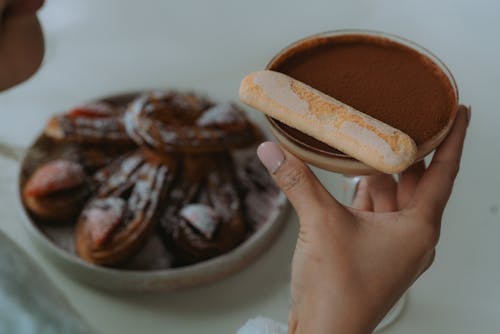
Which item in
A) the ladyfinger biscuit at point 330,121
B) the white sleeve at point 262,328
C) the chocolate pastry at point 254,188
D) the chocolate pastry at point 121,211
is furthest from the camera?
the chocolate pastry at point 254,188

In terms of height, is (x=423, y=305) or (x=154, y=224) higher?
(x=154, y=224)

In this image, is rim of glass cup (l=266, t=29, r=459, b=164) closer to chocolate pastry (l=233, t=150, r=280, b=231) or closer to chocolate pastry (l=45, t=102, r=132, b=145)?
chocolate pastry (l=233, t=150, r=280, b=231)

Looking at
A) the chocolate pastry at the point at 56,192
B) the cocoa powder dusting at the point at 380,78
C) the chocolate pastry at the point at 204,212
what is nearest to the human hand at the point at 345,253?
the cocoa powder dusting at the point at 380,78

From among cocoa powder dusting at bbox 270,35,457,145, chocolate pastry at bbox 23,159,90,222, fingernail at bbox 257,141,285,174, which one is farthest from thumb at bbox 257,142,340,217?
chocolate pastry at bbox 23,159,90,222

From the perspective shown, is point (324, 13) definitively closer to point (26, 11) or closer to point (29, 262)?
point (26, 11)

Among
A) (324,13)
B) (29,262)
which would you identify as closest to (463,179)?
(324,13)

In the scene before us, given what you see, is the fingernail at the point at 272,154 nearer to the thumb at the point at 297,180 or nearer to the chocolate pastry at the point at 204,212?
the thumb at the point at 297,180
